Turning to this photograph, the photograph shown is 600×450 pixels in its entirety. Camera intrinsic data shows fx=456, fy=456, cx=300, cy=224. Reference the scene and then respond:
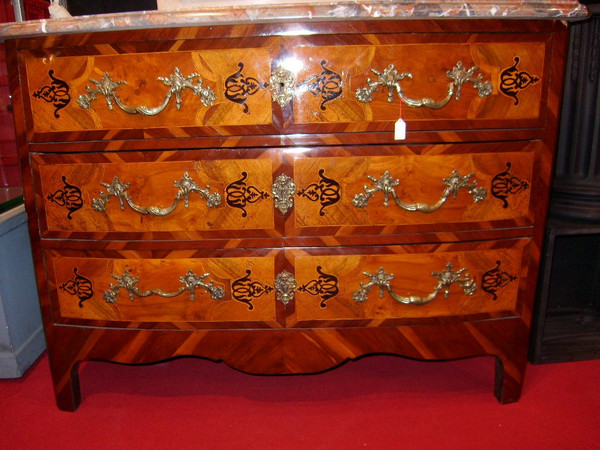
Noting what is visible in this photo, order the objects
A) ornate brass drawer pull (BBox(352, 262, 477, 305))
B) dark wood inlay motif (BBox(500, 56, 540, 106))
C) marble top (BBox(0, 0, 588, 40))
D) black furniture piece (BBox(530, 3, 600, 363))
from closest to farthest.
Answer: marble top (BBox(0, 0, 588, 40))
dark wood inlay motif (BBox(500, 56, 540, 106))
ornate brass drawer pull (BBox(352, 262, 477, 305))
black furniture piece (BBox(530, 3, 600, 363))

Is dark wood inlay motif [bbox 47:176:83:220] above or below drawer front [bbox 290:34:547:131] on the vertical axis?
below

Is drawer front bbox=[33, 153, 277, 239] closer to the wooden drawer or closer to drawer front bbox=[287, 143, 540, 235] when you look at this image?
the wooden drawer

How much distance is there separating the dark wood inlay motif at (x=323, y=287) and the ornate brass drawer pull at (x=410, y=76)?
18.8 inches

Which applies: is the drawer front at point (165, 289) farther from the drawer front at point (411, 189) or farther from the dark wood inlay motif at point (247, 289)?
the drawer front at point (411, 189)

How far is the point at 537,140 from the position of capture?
1217 millimetres

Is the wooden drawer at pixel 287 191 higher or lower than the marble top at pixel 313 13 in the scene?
lower

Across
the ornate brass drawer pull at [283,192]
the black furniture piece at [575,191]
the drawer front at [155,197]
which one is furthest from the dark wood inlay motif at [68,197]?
the black furniture piece at [575,191]

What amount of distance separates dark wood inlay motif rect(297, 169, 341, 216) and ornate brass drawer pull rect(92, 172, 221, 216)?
235 millimetres

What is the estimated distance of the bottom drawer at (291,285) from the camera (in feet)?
4.11

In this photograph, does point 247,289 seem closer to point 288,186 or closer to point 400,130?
point 288,186

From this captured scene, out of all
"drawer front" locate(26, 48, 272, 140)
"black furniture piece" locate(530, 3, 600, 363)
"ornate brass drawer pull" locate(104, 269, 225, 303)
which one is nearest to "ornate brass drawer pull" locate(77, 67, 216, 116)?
"drawer front" locate(26, 48, 272, 140)

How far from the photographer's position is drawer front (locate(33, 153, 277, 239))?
3.91 feet

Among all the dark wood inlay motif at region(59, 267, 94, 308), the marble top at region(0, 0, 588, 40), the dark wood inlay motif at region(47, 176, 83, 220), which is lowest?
the dark wood inlay motif at region(59, 267, 94, 308)

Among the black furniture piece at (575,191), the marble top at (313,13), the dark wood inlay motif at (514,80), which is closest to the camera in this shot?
the marble top at (313,13)
